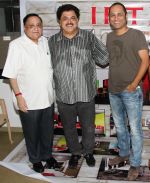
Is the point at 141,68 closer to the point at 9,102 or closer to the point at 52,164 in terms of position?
the point at 52,164

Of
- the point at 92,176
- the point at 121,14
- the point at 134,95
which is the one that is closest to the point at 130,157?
the point at 92,176

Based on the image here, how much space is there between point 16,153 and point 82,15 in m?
1.78

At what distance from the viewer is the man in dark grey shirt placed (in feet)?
9.31

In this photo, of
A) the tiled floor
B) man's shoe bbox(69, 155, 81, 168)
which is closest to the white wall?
the tiled floor

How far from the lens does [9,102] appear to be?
13.8ft

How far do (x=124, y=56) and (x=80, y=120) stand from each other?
2.65 feet

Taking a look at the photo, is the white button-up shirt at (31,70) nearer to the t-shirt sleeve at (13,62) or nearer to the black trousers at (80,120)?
the t-shirt sleeve at (13,62)

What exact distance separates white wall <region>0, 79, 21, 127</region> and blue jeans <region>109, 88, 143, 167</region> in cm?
168

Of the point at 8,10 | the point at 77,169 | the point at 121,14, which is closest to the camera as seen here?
the point at 121,14

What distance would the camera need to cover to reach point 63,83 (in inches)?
115

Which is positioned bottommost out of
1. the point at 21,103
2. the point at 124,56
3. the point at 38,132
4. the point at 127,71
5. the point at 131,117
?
the point at 38,132

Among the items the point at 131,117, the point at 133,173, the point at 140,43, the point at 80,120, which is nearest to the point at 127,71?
the point at 140,43

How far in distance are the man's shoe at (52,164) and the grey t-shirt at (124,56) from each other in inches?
38.2

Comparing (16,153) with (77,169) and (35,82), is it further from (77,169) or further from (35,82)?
(35,82)
